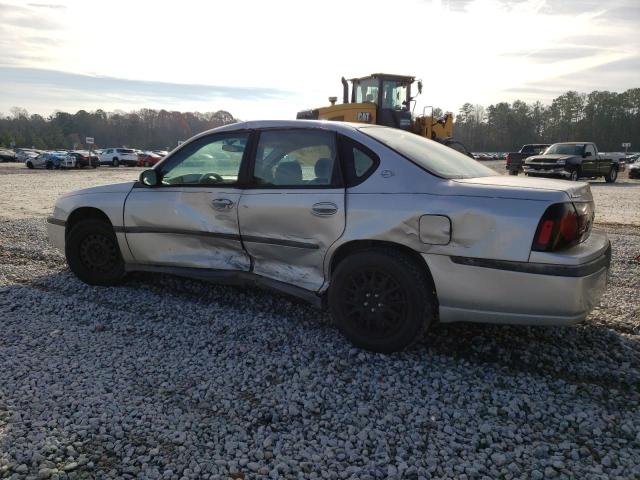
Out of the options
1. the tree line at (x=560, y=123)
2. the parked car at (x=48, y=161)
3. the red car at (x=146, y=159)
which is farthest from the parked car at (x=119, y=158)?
the tree line at (x=560, y=123)

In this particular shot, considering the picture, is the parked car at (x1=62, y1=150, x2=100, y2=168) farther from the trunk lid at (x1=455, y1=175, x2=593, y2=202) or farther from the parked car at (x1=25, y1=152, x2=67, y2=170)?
the trunk lid at (x1=455, y1=175, x2=593, y2=202)

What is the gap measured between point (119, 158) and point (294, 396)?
141ft

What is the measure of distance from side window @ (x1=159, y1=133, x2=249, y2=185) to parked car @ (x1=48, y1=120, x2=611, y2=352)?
1 centimetres

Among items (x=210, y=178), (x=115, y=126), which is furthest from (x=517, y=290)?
(x=115, y=126)

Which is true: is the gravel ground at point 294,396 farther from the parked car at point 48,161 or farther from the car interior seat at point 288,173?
the parked car at point 48,161

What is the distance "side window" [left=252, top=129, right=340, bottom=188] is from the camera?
371 centimetres

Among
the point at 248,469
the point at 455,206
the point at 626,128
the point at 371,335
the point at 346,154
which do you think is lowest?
the point at 248,469

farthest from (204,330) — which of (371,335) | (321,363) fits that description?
(371,335)

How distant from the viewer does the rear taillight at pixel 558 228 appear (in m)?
2.91

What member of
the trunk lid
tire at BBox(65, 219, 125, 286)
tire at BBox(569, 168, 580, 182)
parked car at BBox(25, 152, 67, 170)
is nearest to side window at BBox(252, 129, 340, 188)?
the trunk lid

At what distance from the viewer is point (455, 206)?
3100mm

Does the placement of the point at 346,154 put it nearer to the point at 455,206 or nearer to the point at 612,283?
the point at 455,206

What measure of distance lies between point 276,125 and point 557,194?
220 centimetres

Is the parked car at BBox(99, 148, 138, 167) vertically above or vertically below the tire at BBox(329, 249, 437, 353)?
above
